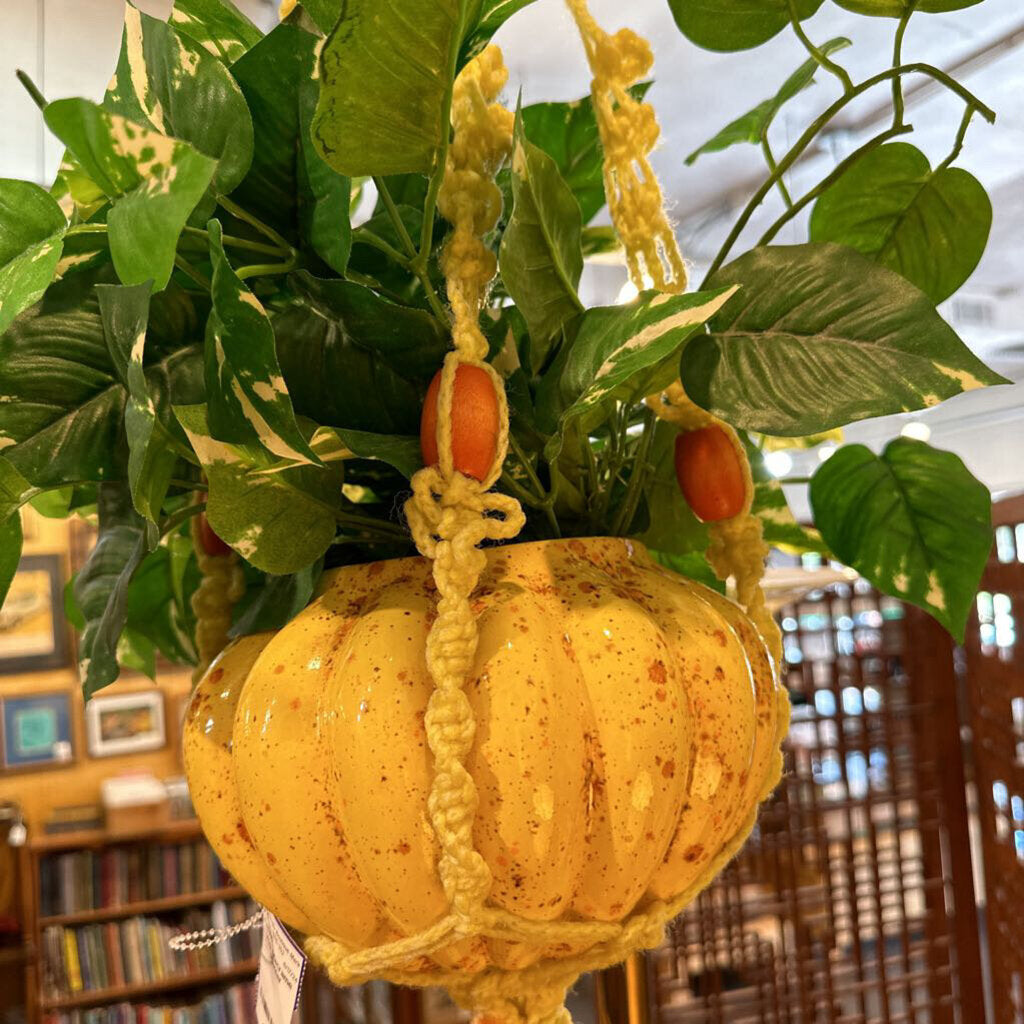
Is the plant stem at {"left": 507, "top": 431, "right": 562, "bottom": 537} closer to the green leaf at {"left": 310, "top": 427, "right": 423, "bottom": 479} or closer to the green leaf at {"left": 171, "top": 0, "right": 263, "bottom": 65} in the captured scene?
the green leaf at {"left": 310, "top": 427, "right": 423, "bottom": 479}

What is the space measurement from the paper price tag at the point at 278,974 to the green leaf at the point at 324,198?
33cm

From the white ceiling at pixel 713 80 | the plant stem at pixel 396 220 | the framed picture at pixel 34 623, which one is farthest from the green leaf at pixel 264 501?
the framed picture at pixel 34 623

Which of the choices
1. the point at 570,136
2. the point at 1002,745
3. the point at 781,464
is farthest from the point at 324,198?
the point at 781,464

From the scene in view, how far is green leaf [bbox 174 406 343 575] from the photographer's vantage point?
38cm

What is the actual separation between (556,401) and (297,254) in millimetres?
131

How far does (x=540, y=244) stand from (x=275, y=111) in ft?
0.39

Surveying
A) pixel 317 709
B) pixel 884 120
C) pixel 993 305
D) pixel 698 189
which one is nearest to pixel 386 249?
pixel 317 709

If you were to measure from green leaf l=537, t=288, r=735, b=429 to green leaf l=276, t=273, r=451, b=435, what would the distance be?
58mm

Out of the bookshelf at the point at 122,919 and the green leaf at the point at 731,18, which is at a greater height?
the green leaf at the point at 731,18

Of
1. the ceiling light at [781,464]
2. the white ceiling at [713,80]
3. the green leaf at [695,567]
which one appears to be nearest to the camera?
the green leaf at [695,567]

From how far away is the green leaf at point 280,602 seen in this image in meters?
0.46

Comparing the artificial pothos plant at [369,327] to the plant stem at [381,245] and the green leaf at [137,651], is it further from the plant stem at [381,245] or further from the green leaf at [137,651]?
the green leaf at [137,651]

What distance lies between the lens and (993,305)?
19.7 ft

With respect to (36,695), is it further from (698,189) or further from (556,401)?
(556,401)
